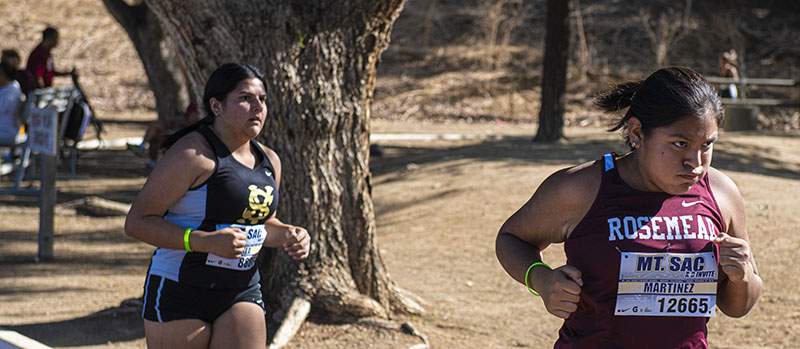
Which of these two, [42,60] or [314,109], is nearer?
[314,109]

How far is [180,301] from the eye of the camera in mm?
3398

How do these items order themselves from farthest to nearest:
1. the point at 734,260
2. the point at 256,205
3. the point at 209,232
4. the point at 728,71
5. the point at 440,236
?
the point at 728,71 → the point at 440,236 → the point at 256,205 → the point at 209,232 → the point at 734,260

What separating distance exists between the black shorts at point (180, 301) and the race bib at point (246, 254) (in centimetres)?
10

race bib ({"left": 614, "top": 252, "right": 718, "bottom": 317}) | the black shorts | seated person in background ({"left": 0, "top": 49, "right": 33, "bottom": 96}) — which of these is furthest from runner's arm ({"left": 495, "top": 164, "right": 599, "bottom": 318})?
seated person in background ({"left": 0, "top": 49, "right": 33, "bottom": 96})

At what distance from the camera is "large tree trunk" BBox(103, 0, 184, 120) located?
41.9ft

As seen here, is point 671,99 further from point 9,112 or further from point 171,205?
point 9,112

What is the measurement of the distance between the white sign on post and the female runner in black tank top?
480 cm

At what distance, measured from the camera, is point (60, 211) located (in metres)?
10.6

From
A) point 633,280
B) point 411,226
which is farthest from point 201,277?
point 411,226

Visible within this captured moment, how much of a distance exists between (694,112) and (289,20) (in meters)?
3.38

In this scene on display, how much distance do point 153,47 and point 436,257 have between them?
663 cm

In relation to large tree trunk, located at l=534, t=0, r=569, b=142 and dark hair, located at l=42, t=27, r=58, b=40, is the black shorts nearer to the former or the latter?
dark hair, located at l=42, t=27, r=58, b=40

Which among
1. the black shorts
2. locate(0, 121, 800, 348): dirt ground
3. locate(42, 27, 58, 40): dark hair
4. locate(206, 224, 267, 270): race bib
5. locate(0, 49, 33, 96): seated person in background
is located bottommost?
locate(0, 121, 800, 348): dirt ground

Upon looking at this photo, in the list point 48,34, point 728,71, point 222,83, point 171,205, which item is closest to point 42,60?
point 48,34
